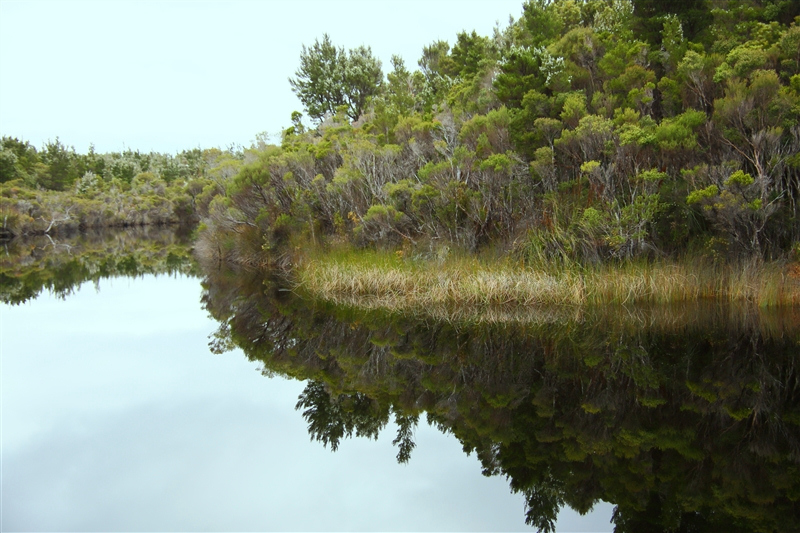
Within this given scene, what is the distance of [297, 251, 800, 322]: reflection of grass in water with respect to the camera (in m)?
11.5

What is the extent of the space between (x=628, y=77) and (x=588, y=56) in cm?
181

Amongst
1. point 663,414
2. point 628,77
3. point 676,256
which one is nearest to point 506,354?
point 663,414

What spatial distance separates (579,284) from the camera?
12.1 meters

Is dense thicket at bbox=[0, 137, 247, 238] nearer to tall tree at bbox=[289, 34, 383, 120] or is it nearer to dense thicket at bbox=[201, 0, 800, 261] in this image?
tall tree at bbox=[289, 34, 383, 120]

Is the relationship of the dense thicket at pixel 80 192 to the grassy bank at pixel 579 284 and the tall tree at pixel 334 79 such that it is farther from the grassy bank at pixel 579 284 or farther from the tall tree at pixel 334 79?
the grassy bank at pixel 579 284

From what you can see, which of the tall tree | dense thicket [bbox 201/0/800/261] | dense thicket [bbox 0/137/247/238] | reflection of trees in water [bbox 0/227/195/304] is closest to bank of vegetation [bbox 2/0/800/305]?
dense thicket [bbox 201/0/800/261]

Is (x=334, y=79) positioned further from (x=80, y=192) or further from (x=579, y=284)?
(x=80, y=192)

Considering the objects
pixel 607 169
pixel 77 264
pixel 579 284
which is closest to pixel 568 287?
pixel 579 284

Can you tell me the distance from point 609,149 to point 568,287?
3001 mm

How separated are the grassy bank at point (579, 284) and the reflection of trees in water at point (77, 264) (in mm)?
14087

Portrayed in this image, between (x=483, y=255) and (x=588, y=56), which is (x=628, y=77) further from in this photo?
(x=483, y=255)

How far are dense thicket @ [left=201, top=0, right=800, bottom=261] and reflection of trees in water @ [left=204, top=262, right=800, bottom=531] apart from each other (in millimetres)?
2110

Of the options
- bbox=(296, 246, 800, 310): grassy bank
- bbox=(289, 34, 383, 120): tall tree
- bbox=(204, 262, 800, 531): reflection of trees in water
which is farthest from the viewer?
bbox=(289, 34, 383, 120): tall tree

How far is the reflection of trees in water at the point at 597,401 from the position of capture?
17.0 feet
